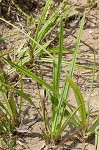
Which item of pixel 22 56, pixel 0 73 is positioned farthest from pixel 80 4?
pixel 0 73

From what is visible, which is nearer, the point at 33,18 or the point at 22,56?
the point at 22,56

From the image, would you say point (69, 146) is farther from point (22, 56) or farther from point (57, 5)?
point (57, 5)

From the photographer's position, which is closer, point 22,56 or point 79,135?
point 79,135

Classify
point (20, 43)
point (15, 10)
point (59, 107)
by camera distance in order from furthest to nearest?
point (15, 10) < point (20, 43) < point (59, 107)

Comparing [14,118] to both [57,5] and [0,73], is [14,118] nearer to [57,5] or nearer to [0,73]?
[0,73]

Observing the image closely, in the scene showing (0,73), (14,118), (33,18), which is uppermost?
(33,18)

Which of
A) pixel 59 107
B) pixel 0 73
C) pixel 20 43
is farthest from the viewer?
pixel 20 43

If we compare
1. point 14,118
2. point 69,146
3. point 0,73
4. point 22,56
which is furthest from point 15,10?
point 69,146

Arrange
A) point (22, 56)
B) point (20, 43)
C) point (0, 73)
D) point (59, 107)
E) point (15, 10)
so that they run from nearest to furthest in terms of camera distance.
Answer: point (59, 107), point (0, 73), point (22, 56), point (20, 43), point (15, 10)

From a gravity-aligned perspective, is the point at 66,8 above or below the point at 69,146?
above
